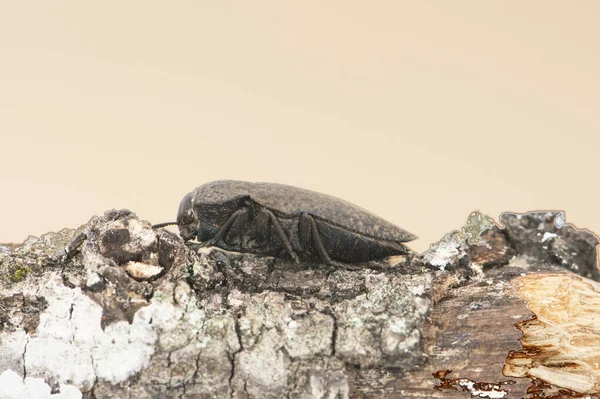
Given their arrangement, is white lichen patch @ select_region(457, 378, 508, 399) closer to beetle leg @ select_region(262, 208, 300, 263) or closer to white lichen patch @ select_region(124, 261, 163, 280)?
beetle leg @ select_region(262, 208, 300, 263)

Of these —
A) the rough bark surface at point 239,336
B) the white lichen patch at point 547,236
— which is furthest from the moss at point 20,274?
the white lichen patch at point 547,236

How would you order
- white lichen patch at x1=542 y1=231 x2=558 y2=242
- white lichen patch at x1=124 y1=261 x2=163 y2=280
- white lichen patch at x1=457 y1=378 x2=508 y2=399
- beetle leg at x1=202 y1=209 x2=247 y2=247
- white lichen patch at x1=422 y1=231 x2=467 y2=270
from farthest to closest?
white lichen patch at x1=542 y1=231 x2=558 y2=242 < beetle leg at x1=202 y1=209 x2=247 y2=247 < white lichen patch at x1=422 y1=231 x2=467 y2=270 < white lichen patch at x1=124 y1=261 x2=163 y2=280 < white lichen patch at x1=457 y1=378 x2=508 y2=399

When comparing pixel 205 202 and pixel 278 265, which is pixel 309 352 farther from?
pixel 205 202

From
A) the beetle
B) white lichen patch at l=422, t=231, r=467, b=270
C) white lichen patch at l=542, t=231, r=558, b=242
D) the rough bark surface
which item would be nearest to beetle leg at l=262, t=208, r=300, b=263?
the beetle

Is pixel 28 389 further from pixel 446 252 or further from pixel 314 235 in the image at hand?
pixel 446 252

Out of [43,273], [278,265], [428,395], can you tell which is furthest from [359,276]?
[43,273]

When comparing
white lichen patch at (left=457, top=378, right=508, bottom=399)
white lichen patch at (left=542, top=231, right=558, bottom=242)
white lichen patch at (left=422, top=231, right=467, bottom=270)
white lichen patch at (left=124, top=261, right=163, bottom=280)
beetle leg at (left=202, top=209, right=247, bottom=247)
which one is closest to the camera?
white lichen patch at (left=457, top=378, right=508, bottom=399)

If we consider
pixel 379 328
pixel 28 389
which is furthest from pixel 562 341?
pixel 28 389
